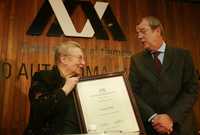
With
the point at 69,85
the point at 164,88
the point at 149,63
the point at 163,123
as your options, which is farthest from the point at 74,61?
the point at 163,123

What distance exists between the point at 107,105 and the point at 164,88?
1.60 ft

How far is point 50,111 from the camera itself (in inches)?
90.8

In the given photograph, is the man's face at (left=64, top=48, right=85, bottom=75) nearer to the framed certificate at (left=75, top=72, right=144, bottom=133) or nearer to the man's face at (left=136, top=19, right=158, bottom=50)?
the framed certificate at (left=75, top=72, right=144, bottom=133)

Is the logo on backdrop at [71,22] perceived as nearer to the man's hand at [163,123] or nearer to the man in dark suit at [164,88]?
the man in dark suit at [164,88]

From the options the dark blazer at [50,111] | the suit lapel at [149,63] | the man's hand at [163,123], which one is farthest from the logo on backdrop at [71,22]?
the man's hand at [163,123]

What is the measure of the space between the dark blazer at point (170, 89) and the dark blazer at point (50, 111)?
56 centimetres

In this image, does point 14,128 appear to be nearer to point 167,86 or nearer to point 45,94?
point 45,94

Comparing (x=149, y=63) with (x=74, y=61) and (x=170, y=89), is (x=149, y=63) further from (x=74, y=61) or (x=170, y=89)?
(x=74, y=61)

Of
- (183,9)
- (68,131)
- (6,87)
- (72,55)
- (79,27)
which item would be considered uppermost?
(183,9)

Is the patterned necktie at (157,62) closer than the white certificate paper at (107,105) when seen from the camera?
No

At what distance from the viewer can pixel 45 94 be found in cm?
232

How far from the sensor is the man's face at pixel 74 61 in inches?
102

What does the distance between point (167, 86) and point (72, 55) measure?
0.80m

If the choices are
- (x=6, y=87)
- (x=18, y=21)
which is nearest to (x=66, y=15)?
(x=18, y=21)
